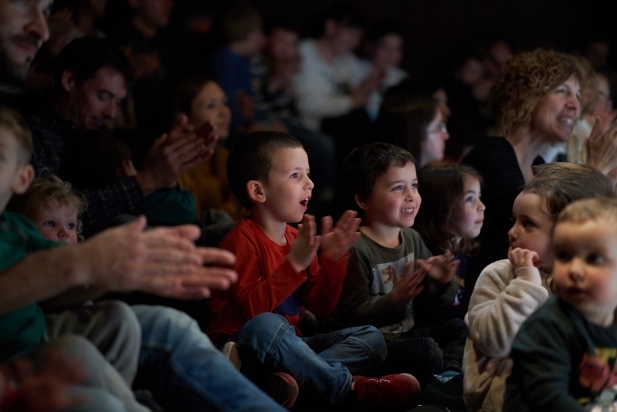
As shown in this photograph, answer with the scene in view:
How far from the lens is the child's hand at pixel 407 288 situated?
101 inches

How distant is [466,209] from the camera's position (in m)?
2.97

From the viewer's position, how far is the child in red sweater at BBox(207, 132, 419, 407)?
231 cm

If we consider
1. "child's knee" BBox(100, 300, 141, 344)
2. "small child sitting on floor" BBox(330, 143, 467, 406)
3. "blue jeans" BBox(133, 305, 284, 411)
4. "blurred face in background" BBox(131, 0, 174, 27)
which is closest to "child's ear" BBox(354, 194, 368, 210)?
"small child sitting on floor" BBox(330, 143, 467, 406)

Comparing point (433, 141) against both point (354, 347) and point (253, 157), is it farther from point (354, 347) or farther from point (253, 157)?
point (354, 347)

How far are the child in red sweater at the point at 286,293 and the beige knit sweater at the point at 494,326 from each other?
292mm

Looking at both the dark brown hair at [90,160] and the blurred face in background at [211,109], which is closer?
the dark brown hair at [90,160]

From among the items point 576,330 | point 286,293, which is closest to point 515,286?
point 576,330

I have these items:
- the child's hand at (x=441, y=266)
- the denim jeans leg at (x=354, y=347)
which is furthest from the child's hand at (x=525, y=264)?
the denim jeans leg at (x=354, y=347)

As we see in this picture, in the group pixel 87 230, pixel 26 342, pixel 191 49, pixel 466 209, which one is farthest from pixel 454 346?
pixel 191 49

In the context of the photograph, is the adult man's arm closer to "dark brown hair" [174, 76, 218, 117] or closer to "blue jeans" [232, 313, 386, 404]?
"blue jeans" [232, 313, 386, 404]

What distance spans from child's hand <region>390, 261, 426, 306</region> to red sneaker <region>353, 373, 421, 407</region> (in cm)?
25

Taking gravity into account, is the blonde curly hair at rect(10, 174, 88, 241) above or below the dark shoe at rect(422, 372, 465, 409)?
above

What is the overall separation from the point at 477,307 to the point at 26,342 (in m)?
1.08

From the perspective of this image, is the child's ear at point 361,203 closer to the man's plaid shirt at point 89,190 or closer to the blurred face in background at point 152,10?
the man's plaid shirt at point 89,190
